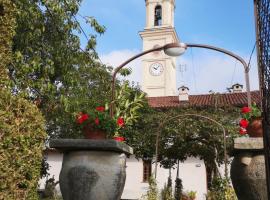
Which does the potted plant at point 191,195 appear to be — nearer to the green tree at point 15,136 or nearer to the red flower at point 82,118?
the green tree at point 15,136

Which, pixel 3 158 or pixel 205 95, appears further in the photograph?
pixel 205 95

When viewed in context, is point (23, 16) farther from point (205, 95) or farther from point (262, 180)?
point (205, 95)

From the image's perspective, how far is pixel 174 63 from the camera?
1607 inches

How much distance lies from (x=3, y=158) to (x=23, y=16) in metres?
3.60

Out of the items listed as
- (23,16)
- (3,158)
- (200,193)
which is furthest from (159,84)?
(3,158)

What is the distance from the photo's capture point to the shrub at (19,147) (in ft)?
16.5

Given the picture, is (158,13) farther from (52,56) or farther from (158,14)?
(52,56)

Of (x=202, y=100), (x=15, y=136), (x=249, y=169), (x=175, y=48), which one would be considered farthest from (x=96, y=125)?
(x=202, y=100)

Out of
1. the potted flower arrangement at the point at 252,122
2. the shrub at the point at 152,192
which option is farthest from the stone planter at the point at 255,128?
the shrub at the point at 152,192

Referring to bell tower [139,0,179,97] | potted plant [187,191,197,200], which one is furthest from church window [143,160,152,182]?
bell tower [139,0,179,97]

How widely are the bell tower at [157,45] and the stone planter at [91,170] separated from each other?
3233cm

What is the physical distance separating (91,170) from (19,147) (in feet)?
6.48

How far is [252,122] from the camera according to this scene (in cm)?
448

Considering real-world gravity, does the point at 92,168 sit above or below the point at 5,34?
below
